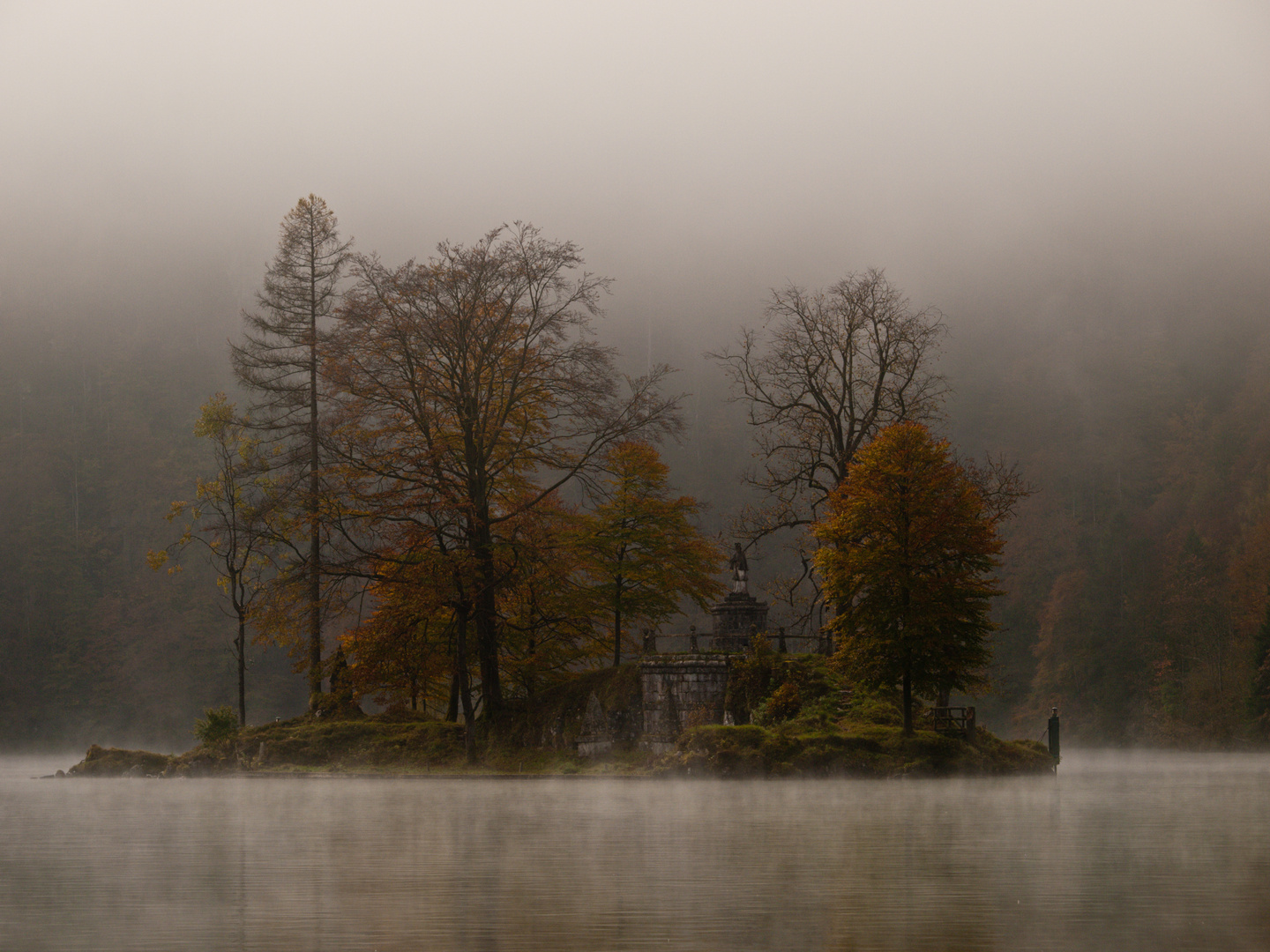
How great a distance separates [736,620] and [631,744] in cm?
722

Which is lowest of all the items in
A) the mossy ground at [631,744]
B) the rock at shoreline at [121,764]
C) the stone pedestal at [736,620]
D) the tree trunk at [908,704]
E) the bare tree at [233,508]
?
the rock at shoreline at [121,764]

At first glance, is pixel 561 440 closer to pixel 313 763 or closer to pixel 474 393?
pixel 474 393

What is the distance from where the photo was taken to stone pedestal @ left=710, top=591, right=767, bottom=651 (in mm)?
41875

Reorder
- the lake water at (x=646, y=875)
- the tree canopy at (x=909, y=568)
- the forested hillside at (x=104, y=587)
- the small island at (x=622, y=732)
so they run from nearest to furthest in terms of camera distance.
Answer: the lake water at (x=646, y=875), the tree canopy at (x=909, y=568), the small island at (x=622, y=732), the forested hillside at (x=104, y=587)

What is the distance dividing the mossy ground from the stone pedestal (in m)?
4.07

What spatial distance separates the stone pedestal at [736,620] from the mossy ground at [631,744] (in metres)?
4.07

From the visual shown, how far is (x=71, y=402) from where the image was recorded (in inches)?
4432

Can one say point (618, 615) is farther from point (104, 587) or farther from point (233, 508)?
point (104, 587)

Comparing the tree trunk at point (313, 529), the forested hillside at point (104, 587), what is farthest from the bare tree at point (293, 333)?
the forested hillside at point (104, 587)

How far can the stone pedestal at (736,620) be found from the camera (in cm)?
4188

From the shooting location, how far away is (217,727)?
3950 cm

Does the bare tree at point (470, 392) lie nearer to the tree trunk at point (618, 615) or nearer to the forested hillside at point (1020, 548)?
the tree trunk at point (618, 615)

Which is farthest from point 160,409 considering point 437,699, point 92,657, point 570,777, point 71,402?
point 570,777

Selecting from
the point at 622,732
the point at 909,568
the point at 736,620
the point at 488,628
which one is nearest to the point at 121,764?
the point at 488,628
